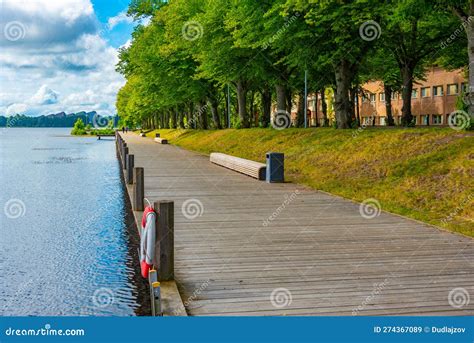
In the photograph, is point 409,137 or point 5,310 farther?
point 409,137

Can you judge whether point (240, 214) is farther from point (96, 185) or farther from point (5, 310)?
point (96, 185)

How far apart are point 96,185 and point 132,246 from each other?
1380cm

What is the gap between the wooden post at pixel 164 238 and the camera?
762 cm

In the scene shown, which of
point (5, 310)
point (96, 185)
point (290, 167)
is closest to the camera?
point (5, 310)

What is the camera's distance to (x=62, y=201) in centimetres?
2048

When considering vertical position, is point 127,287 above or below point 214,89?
below
